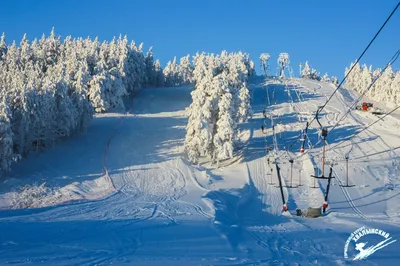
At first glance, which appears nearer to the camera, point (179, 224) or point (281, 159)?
point (179, 224)

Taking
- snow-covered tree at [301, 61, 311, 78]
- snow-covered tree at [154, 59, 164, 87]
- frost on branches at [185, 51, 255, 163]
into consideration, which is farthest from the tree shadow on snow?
snow-covered tree at [301, 61, 311, 78]

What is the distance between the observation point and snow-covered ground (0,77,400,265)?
1413cm

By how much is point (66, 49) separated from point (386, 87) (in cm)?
8003

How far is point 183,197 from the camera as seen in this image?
32969 millimetres

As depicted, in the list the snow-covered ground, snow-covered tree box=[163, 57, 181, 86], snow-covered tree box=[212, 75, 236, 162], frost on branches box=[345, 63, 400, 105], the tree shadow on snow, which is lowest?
the tree shadow on snow

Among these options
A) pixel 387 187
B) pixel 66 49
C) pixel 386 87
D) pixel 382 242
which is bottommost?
pixel 387 187

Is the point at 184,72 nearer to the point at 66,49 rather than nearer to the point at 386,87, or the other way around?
the point at 66,49

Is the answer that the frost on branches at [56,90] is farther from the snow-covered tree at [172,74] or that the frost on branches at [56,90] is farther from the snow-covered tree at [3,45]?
the snow-covered tree at [172,74]

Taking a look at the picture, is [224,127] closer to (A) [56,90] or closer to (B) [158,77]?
(A) [56,90]

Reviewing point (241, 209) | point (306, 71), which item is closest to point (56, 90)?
point (241, 209)

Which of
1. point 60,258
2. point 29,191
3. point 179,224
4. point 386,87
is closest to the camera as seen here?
point 60,258

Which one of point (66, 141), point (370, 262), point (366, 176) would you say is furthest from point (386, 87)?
point (370, 262)

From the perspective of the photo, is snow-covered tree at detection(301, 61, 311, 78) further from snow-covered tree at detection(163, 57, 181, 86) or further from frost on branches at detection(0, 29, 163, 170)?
frost on branches at detection(0, 29, 163, 170)

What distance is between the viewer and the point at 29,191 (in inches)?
1298
